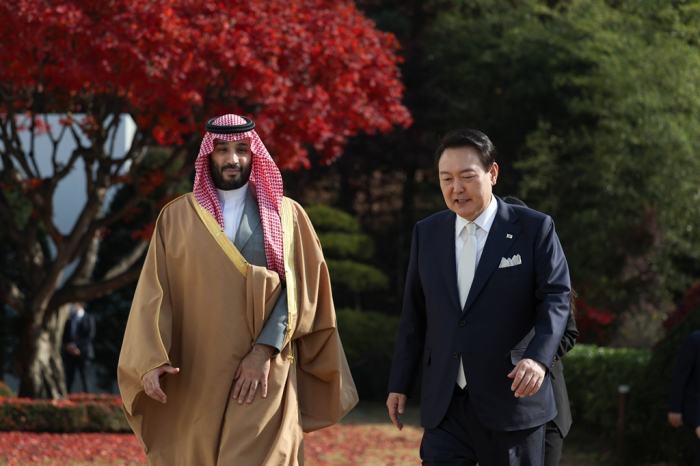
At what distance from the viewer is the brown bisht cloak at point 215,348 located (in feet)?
12.2

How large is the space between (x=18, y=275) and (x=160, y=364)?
910cm

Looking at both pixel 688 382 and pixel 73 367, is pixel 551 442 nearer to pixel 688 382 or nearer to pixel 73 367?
pixel 688 382

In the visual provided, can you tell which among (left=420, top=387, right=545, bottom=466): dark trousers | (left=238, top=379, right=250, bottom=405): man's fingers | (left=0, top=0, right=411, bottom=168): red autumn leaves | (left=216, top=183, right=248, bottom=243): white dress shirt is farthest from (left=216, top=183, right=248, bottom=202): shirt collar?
(left=0, top=0, right=411, bottom=168): red autumn leaves

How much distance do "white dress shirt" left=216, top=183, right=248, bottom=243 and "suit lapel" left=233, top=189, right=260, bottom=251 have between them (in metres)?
0.02

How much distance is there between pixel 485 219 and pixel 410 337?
0.58 m

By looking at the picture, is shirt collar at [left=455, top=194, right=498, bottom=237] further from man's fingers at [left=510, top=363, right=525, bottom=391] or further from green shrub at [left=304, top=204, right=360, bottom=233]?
green shrub at [left=304, top=204, right=360, bottom=233]

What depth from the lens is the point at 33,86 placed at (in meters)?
9.24

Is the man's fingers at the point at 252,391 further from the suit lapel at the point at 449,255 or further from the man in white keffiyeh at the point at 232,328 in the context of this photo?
the suit lapel at the point at 449,255

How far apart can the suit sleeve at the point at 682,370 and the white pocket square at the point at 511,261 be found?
9.53 feet

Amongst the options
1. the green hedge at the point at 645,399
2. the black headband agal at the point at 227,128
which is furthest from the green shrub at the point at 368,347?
the black headband agal at the point at 227,128

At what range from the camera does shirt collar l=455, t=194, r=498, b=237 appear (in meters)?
3.50

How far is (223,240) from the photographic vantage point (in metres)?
3.87

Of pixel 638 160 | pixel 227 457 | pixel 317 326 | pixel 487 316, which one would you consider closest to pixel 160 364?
pixel 227 457

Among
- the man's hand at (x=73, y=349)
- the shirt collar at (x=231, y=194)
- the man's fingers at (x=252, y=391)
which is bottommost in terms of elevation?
the man's hand at (x=73, y=349)
